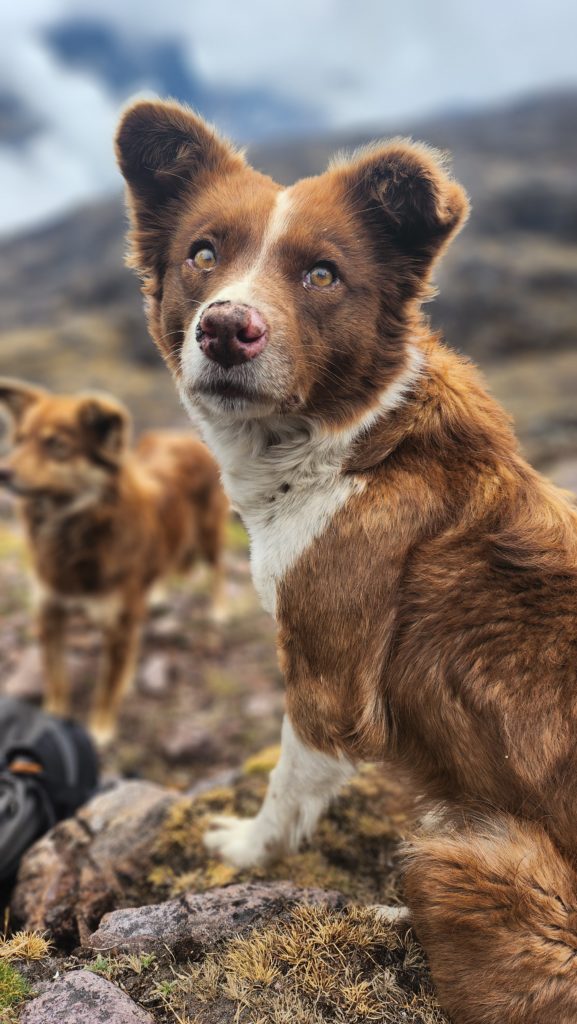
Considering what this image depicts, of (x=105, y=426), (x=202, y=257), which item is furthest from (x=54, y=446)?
(x=202, y=257)

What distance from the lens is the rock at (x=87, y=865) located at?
288 cm

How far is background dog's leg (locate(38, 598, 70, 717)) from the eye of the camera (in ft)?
19.9

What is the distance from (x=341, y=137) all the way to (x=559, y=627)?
4186cm

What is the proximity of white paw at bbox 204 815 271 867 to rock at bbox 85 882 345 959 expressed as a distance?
8.6 inches

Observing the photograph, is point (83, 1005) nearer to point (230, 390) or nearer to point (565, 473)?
point (230, 390)

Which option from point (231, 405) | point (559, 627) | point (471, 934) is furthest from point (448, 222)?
point (471, 934)

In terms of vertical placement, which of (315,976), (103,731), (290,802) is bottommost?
(103,731)

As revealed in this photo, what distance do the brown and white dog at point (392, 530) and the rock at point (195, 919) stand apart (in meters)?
0.25

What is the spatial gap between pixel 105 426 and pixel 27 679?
292cm

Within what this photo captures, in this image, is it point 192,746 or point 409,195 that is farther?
point 192,746

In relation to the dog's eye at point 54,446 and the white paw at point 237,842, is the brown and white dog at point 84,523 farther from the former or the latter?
the white paw at point 237,842

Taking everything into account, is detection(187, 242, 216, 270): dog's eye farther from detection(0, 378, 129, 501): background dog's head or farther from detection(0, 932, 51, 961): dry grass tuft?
detection(0, 378, 129, 501): background dog's head

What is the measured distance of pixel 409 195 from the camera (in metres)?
2.56

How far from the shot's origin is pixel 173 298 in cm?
280
